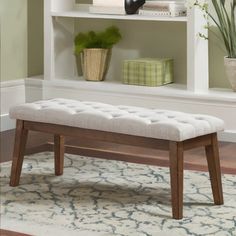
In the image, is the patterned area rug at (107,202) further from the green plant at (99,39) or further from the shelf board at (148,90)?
the green plant at (99,39)

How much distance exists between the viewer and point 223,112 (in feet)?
15.1

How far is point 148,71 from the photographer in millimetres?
4973

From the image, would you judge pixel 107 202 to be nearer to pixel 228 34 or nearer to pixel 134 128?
pixel 134 128

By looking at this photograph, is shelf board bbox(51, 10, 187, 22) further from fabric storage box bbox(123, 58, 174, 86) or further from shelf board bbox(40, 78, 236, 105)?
shelf board bbox(40, 78, 236, 105)

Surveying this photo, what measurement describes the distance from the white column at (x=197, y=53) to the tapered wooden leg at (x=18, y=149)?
148 centimetres

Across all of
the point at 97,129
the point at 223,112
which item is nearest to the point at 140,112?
the point at 97,129

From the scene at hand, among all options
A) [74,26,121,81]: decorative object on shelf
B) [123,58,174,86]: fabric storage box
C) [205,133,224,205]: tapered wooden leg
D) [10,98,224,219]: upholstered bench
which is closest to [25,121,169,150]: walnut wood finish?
[10,98,224,219]: upholstered bench

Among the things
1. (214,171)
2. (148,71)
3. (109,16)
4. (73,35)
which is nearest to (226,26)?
(148,71)

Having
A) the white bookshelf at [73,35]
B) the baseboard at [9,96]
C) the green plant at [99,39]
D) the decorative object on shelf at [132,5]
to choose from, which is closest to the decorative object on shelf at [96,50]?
the green plant at [99,39]

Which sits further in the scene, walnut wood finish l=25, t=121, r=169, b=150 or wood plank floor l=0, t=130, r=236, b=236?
wood plank floor l=0, t=130, r=236, b=236

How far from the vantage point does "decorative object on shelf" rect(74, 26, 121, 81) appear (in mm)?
5227

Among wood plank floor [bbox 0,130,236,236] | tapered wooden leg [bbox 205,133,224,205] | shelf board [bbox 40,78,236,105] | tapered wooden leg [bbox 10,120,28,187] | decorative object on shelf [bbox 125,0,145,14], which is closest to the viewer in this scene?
tapered wooden leg [bbox 205,133,224,205]

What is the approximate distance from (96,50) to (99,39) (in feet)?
0.44

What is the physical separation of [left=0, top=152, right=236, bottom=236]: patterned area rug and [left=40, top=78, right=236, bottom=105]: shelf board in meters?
0.81
